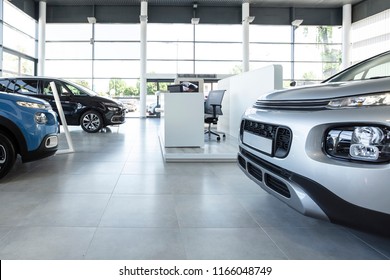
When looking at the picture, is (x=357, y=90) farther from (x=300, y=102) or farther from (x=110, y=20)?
(x=110, y=20)

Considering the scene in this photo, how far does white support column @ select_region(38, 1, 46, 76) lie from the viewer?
15797 millimetres

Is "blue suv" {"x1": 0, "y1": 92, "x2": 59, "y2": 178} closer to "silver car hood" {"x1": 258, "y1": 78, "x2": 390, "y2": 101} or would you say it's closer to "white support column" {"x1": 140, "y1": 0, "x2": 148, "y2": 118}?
"silver car hood" {"x1": 258, "y1": 78, "x2": 390, "y2": 101}

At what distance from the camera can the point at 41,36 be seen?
1600cm

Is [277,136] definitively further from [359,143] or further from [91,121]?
[91,121]

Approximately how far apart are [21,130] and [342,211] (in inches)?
121

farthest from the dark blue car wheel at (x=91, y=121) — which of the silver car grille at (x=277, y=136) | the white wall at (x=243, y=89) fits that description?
the silver car grille at (x=277, y=136)

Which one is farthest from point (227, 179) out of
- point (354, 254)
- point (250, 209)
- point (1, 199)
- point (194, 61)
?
point (194, 61)

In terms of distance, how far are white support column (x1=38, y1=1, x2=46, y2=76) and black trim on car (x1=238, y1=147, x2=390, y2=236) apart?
669 inches

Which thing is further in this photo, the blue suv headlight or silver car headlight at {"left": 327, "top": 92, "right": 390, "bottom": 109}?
the blue suv headlight

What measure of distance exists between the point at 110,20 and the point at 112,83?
3.13m

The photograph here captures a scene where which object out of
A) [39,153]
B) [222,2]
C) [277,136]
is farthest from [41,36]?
[277,136]

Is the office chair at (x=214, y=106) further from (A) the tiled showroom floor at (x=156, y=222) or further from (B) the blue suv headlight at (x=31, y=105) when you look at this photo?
(B) the blue suv headlight at (x=31, y=105)

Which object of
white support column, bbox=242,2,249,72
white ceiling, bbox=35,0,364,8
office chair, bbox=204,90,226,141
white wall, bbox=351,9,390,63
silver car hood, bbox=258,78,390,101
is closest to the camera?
silver car hood, bbox=258,78,390,101

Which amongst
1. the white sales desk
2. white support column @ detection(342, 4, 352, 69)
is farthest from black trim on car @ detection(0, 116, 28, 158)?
white support column @ detection(342, 4, 352, 69)
